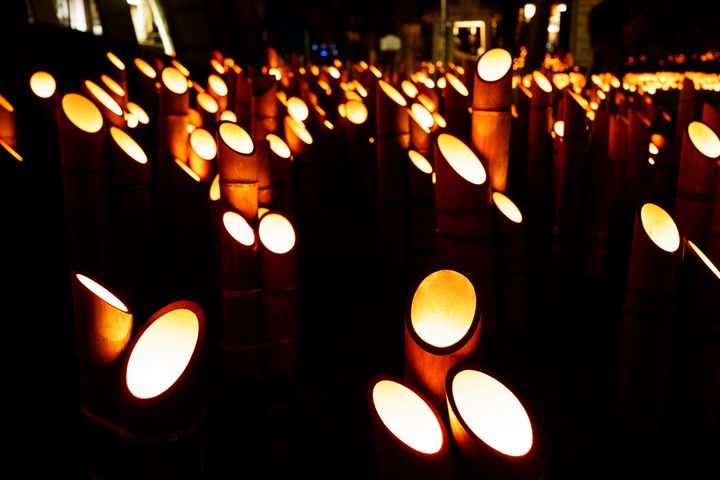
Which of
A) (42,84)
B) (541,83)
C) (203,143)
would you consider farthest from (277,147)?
(541,83)

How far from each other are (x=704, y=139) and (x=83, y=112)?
87.8 inches

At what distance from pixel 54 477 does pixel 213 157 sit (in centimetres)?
164

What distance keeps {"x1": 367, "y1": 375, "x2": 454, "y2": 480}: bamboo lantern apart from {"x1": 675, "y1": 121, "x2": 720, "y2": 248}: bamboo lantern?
129cm

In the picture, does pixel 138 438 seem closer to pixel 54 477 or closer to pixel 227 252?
pixel 54 477

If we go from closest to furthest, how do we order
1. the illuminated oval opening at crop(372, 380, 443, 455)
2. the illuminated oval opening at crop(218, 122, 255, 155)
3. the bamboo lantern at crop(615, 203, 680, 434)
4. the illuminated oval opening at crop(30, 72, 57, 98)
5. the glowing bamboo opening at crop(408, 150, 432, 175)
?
the illuminated oval opening at crop(372, 380, 443, 455) < the bamboo lantern at crop(615, 203, 680, 434) < the illuminated oval opening at crop(218, 122, 255, 155) < the glowing bamboo opening at crop(408, 150, 432, 175) < the illuminated oval opening at crop(30, 72, 57, 98)

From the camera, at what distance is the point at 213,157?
3.00m

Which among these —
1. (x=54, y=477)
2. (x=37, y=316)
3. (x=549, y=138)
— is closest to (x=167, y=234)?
(x=37, y=316)

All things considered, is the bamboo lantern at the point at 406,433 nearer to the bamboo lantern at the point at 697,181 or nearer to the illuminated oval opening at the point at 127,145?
the bamboo lantern at the point at 697,181

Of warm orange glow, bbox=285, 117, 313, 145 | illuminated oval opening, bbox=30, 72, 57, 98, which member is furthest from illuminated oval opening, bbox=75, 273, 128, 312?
illuminated oval opening, bbox=30, 72, 57, 98

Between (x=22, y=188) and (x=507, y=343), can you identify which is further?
(x=22, y=188)

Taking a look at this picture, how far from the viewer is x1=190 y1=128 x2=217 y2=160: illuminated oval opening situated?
9.57ft

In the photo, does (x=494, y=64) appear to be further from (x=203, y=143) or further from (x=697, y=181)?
(x=203, y=143)

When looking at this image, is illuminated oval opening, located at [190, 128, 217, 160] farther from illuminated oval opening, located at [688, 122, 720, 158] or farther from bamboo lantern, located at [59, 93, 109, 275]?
illuminated oval opening, located at [688, 122, 720, 158]

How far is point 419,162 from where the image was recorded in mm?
2709
